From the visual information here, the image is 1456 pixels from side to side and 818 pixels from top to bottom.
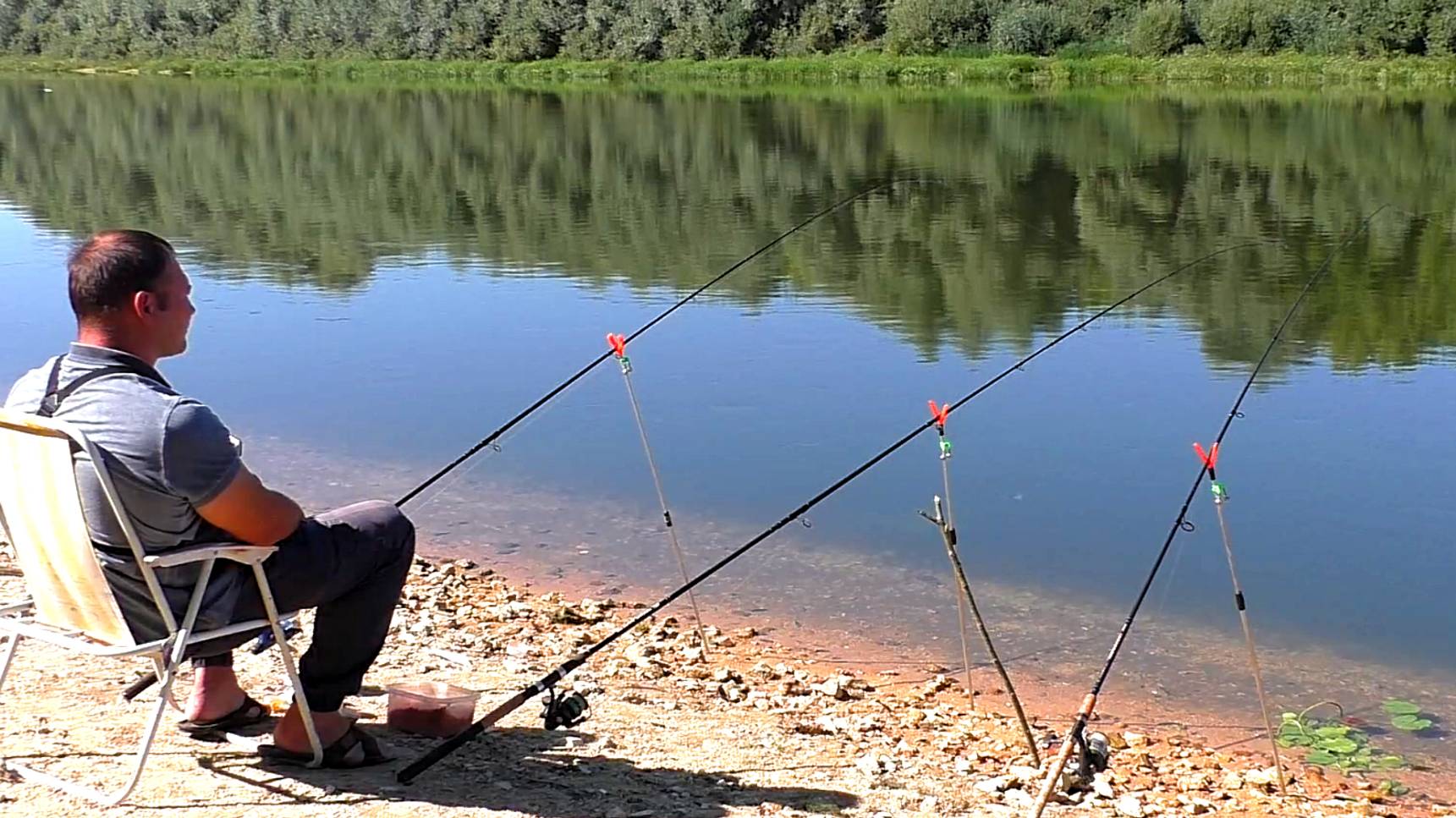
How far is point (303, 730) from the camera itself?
12.0ft

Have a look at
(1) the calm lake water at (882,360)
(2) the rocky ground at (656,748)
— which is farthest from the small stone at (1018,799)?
(1) the calm lake water at (882,360)

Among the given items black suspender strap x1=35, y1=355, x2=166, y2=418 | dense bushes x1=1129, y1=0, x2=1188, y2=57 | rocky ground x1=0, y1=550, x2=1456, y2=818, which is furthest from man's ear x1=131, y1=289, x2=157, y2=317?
dense bushes x1=1129, y1=0, x2=1188, y2=57

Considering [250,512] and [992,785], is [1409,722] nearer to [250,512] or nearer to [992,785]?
[992,785]

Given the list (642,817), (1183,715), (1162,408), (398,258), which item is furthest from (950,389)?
(398,258)

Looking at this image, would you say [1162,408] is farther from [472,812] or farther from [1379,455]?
[472,812]

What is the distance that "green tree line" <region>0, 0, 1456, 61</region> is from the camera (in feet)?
147

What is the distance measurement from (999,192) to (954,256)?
534 centimetres

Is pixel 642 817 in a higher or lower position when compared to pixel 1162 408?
higher

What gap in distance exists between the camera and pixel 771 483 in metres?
8.08

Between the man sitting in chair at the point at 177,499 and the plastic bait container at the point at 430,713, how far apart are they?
384mm

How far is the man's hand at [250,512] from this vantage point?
128 inches

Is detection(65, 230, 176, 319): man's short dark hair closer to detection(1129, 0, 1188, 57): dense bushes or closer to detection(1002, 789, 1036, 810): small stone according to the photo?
detection(1002, 789, 1036, 810): small stone

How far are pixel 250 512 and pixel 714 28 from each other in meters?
53.1

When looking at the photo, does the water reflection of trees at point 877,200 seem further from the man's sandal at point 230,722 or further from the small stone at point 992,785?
the man's sandal at point 230,722
